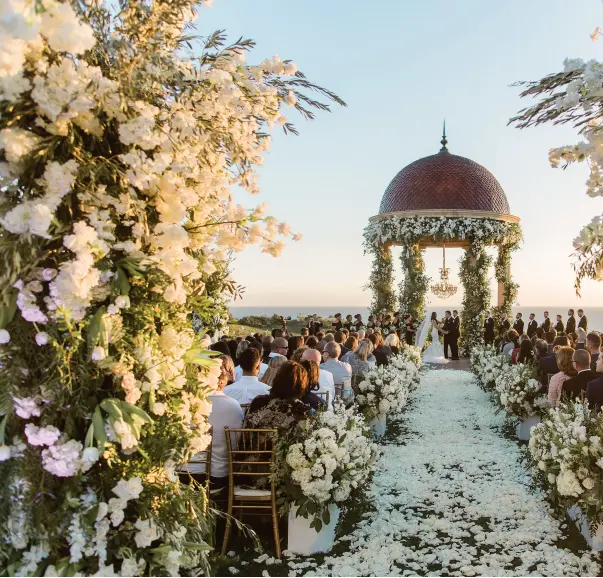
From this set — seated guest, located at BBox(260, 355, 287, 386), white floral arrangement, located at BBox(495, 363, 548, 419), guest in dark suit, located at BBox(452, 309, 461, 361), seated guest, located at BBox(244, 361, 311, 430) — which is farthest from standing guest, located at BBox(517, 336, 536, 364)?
guest in dark suit, located at BBox(452, 309, 461, 361)

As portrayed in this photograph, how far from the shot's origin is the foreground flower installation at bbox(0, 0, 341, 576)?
7.80 feet

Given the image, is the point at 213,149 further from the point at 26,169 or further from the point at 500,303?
the point at 500,303

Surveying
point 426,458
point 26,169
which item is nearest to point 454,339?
point 426,458

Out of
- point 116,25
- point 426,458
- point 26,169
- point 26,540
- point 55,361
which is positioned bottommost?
point 426,458

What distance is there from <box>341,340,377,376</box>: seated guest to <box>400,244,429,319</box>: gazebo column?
9.90m

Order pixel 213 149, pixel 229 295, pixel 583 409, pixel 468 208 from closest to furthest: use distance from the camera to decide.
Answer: pixel 213 149
pixel 229 295
pixel 583 409
pixel 468 208

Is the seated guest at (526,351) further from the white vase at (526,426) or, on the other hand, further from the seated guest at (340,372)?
the seated guest at (340,372)

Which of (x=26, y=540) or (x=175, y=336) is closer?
(x=26, y=540)

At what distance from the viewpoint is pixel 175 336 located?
290cm

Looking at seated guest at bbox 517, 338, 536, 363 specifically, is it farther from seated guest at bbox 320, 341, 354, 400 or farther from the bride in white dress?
the bride in white dress

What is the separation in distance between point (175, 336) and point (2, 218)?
95cm

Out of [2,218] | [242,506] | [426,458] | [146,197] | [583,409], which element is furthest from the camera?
[426,458]

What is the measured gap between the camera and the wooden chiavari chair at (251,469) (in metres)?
4.68

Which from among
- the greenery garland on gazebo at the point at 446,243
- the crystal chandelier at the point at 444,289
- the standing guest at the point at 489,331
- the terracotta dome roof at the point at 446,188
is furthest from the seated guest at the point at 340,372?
the crystal chandelier at the point at 444,289
